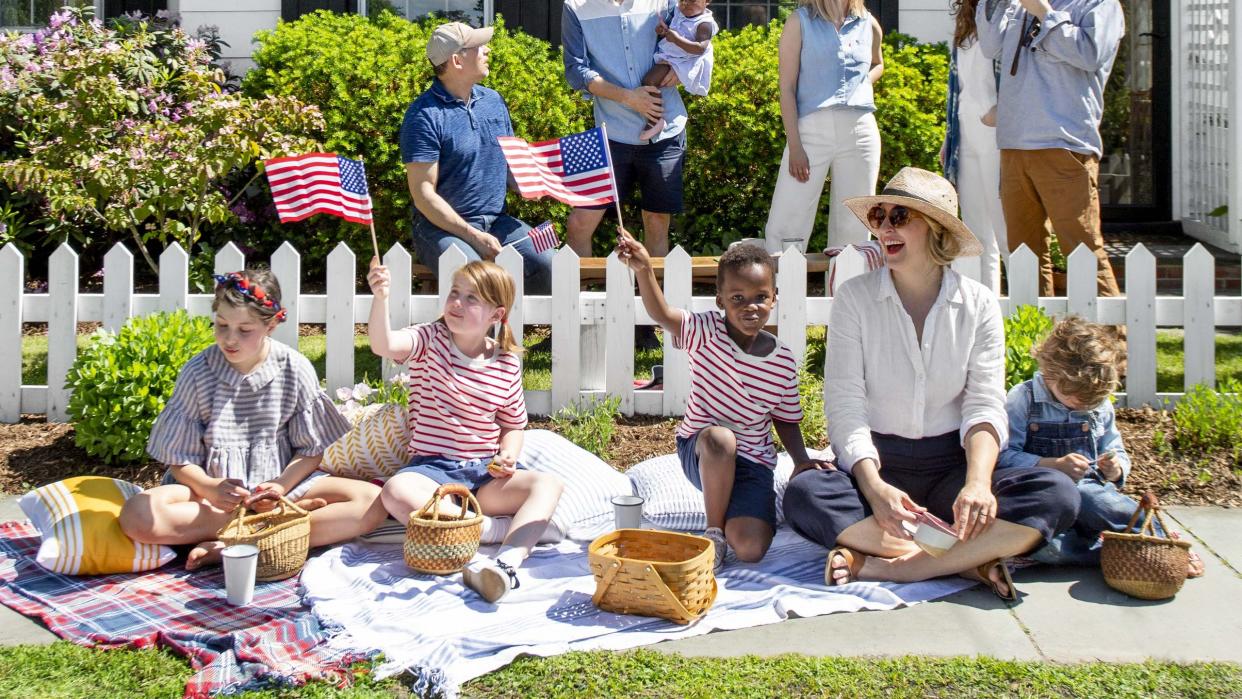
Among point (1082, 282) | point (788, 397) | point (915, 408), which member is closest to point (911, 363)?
point (915, 408)

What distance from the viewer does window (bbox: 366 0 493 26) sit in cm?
1004

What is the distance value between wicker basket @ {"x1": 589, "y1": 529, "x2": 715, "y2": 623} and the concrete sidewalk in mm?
120

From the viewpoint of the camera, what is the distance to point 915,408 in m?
4.45

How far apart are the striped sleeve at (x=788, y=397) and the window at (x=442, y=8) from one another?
6090mm

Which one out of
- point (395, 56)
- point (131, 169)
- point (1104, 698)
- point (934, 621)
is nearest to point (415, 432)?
point (934, 621)

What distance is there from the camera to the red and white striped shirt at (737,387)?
4.64 metres

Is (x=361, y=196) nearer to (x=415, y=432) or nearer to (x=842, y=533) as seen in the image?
(x=415, y=432)

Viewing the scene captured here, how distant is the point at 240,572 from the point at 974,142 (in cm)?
488

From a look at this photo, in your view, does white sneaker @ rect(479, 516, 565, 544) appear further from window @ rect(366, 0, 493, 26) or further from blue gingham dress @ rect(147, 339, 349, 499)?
window @ rect(366, 0, 493, 26)

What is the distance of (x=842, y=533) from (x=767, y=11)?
260 inches

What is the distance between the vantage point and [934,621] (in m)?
3.97

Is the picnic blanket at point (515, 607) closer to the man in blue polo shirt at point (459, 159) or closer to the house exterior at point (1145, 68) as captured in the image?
the man in blue polo shirt at point (459, 159)

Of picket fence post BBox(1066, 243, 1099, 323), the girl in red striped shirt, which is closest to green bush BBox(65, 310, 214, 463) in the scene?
the girl in red striped shirt

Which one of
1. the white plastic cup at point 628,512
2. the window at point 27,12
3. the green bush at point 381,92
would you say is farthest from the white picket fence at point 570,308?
the window at point 27,12
